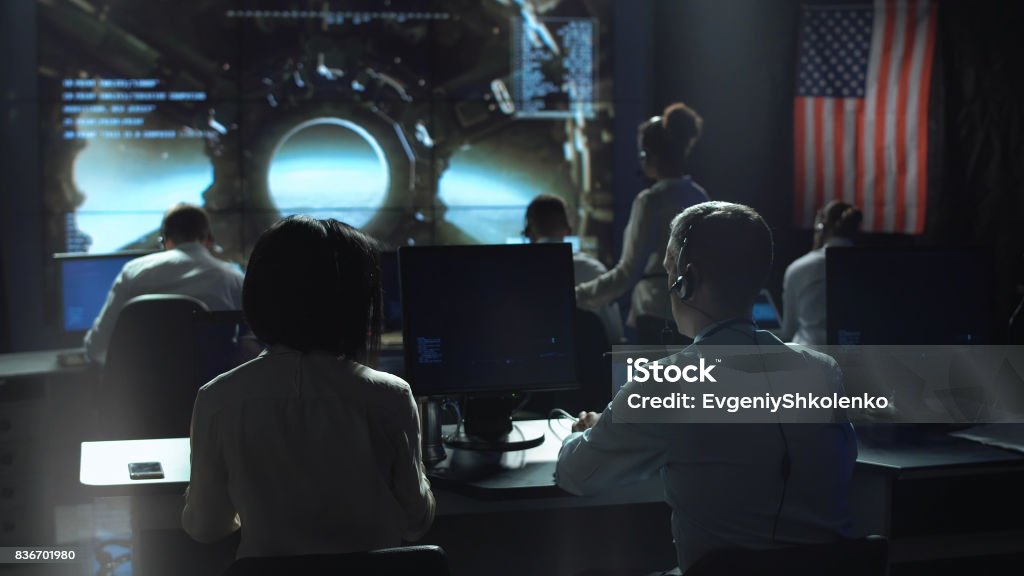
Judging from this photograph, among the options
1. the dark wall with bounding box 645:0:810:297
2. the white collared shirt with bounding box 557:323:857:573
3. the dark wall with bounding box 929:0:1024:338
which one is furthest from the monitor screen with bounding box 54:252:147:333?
the dark wall with bounding box 929:0:1024:338

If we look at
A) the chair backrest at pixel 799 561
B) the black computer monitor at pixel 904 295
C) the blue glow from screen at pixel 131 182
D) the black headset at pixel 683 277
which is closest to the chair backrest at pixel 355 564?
the chair backrest at pixel 799 561

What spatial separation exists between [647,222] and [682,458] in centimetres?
213

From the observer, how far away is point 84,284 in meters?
4.40

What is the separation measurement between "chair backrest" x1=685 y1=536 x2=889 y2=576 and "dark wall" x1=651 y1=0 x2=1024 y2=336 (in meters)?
5.00

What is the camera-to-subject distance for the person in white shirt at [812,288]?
426 cm

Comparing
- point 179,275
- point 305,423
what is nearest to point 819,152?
point 179,275

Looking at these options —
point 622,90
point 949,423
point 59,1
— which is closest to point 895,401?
point 949,423

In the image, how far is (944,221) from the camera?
21.2 feet

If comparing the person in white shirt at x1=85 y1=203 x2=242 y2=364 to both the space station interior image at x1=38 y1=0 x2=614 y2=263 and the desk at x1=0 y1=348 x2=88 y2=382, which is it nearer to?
the desk at x1=0 y1=348 x2=88 y2=382

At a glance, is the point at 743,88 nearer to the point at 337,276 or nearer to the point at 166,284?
the point at 166,284

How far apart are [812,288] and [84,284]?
3.21 meters

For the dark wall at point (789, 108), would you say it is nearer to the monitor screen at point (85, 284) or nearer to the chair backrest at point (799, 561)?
the monitor screen at point (85, 284)

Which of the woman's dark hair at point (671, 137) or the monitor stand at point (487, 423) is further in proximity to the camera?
the woman's dark hair at point (671, 137)

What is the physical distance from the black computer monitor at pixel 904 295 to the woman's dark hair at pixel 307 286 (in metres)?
1.71
